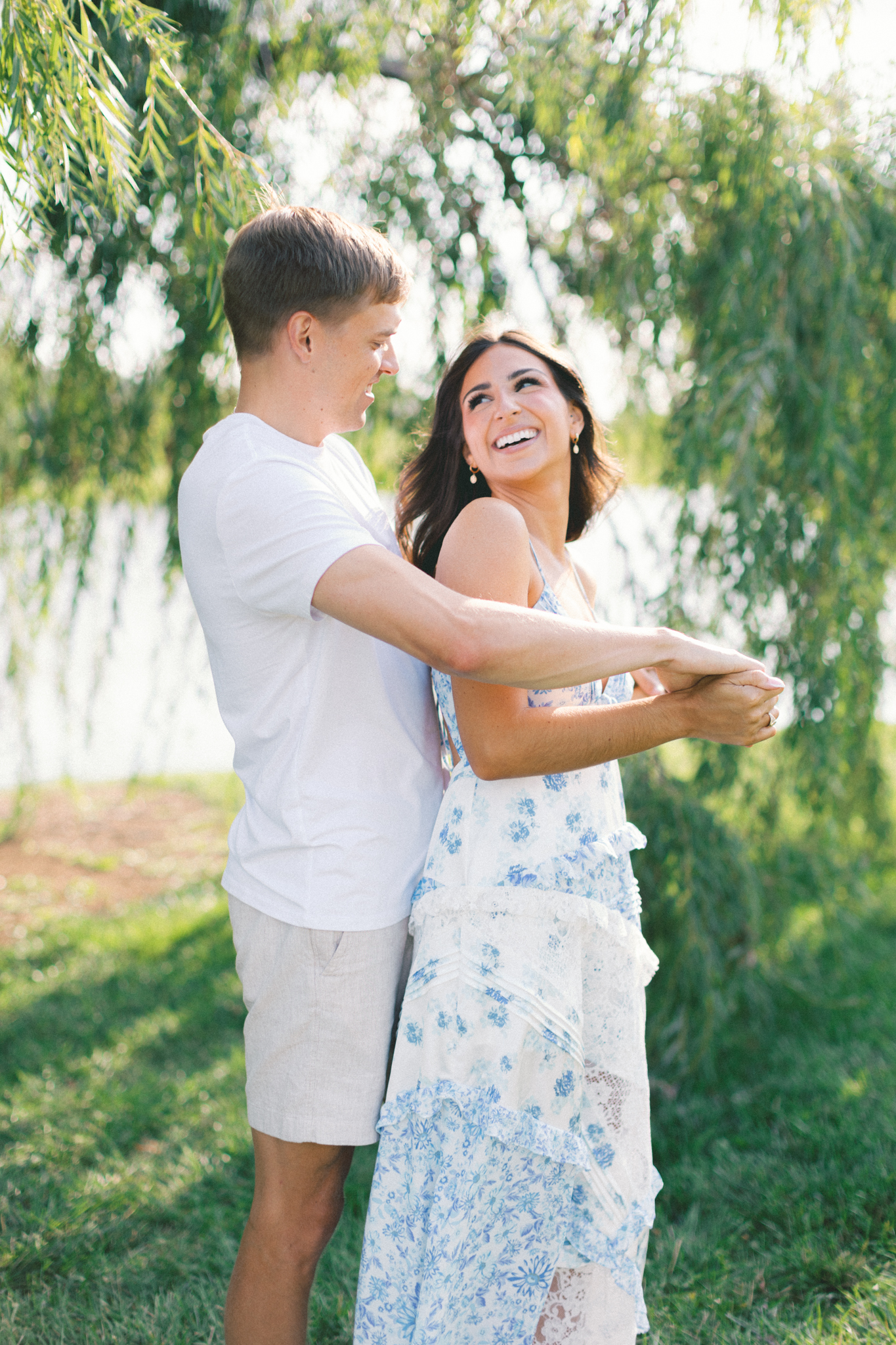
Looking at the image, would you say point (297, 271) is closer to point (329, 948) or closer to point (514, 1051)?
point (329, 948)

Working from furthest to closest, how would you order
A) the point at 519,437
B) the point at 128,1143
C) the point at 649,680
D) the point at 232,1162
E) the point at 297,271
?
the point at 128,1143, the point at 232,1162, the point at 649,680, the point at 519,437, the point at 297,271

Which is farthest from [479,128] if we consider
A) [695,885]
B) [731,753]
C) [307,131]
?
[695,885]

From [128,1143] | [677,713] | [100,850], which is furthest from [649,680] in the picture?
[100,850]

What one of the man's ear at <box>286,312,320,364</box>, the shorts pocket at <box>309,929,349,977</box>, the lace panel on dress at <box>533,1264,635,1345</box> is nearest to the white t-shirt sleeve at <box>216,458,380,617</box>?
the man's ear at <box>286,312,320,364</box>

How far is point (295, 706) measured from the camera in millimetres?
1516

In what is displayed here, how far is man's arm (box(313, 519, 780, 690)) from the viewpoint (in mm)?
1340

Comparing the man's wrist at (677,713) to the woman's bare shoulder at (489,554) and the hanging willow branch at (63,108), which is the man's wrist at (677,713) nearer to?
the woman's bare shoulder at (489,554)

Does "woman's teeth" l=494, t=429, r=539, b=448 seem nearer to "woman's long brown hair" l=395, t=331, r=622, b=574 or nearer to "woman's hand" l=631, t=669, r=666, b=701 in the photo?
"woman's long brown hair" l=395, t=331, r=622, b=574

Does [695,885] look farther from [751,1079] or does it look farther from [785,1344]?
[785,1344]

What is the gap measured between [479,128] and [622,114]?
1.72ft

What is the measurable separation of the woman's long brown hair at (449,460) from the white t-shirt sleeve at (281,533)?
47 cm

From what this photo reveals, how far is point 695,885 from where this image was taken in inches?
111

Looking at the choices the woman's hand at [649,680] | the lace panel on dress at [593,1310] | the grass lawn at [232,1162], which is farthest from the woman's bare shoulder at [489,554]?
the grass lawn at [232,1162]

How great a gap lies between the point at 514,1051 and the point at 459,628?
623mm
